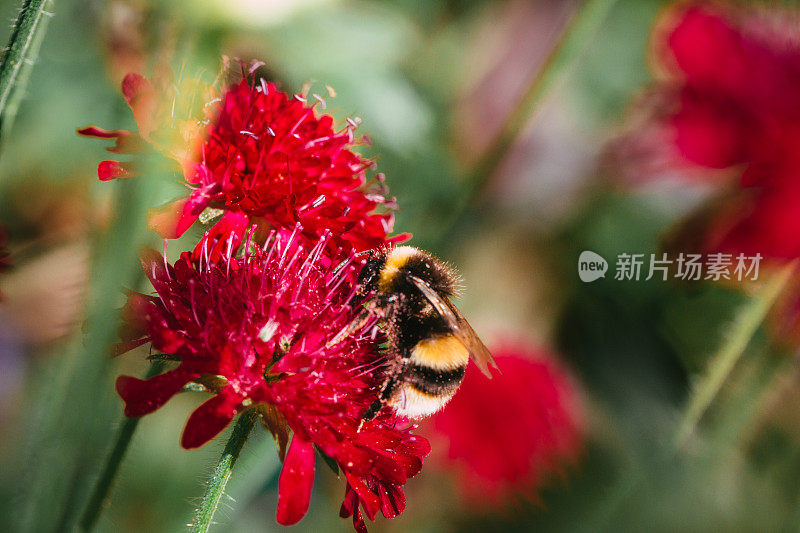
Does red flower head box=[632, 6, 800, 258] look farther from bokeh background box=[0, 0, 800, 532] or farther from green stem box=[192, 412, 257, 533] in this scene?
green stem box=[192, 412, 257, 533]

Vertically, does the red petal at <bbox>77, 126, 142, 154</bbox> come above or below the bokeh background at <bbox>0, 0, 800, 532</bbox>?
above

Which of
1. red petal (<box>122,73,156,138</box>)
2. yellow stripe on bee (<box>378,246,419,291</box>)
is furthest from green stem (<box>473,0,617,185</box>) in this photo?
red petal (<box>122,73,156,138</box>)

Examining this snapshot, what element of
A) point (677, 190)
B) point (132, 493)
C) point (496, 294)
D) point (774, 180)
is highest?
point (774, 180)

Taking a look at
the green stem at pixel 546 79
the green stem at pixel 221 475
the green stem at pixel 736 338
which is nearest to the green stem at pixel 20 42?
the green stem at pixel 221 475

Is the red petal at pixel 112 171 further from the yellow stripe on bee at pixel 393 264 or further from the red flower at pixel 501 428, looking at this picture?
the red flower at pixel 501 428

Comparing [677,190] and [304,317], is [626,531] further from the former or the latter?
[304,317]

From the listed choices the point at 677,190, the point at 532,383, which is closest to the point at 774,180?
the point at 532,383

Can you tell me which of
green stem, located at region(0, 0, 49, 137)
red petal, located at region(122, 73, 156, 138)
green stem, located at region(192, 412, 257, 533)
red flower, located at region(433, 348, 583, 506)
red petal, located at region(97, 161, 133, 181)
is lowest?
red flower, located at region(433, 348, 583, 506)
